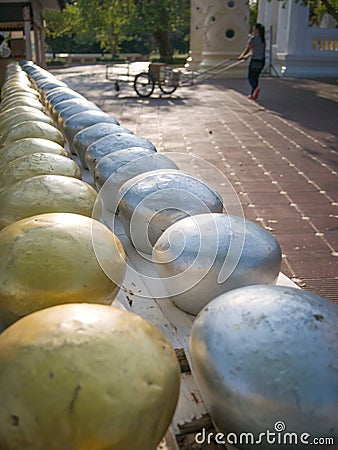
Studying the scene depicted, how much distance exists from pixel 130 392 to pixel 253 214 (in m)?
3.37

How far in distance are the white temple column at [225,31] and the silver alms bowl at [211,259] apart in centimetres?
1653

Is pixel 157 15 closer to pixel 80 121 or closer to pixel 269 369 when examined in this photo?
pixel 80 121

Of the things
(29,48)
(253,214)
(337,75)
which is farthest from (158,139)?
(337,75)

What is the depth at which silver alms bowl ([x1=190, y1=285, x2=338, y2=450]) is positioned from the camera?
0.99 m

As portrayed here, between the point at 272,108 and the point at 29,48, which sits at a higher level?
the point at 29,48

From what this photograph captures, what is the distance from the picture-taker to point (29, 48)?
409 inches

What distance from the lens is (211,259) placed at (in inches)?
55.6

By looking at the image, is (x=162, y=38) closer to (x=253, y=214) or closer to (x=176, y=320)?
(x=253, y=214)

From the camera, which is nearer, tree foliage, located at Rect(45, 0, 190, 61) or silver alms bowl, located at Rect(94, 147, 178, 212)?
silver alms bowl, located at Rect(94, 147, 178, 212)

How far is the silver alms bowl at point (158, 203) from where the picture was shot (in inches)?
67.0

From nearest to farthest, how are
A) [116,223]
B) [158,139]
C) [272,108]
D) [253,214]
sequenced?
[116,223] → [253,214] → [158,139] → [272,108]

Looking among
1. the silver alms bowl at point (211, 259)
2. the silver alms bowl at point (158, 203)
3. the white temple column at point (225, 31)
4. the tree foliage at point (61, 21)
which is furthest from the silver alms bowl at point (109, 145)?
the tree foliage at point (61, 21)
